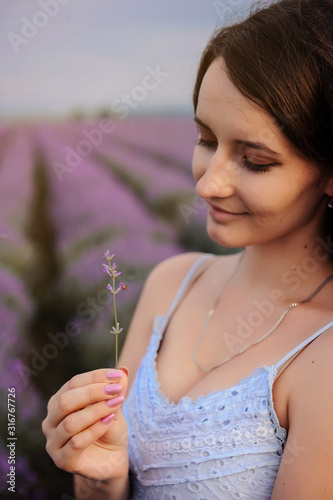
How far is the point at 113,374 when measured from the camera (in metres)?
0.95

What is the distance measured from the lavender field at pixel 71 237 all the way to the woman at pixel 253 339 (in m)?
0.49

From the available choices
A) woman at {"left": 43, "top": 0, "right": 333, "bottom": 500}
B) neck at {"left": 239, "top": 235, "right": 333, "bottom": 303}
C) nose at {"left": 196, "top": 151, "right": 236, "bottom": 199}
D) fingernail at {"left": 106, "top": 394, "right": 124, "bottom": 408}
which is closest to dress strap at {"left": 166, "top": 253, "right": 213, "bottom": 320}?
woman at {"left": 43, "top": 0, "right": 333, "bottom": 500}

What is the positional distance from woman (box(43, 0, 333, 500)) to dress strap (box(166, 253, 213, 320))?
187 millimetres

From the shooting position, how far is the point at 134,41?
6.61 feet

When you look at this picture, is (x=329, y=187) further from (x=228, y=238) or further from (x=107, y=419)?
(x=107, y=419)

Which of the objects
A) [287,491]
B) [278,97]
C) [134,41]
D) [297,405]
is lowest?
[287,491]

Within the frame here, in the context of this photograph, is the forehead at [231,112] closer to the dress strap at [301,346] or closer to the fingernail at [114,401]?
the dress strap at [301,346]

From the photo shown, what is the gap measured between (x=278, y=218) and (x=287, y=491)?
0.58m

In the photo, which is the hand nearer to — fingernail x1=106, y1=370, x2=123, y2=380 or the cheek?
fingernail x1=106, y1=370, x2=123, y2=380

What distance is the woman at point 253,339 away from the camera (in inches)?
42.0

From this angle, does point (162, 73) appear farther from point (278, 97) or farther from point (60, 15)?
point (278, 97)

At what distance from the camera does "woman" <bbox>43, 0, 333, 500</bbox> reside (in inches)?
42.0

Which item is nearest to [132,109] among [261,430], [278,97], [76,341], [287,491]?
[76,341]

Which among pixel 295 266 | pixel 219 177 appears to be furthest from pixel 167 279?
pixel 219 177
